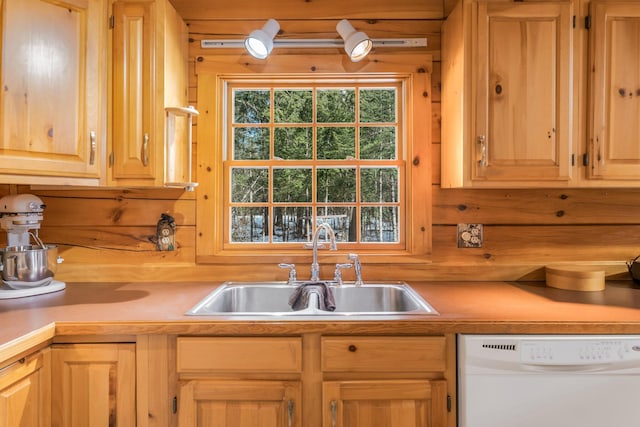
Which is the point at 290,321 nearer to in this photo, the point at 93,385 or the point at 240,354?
the point at 240,354

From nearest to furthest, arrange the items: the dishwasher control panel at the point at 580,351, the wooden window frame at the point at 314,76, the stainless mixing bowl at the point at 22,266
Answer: the dishwasher control panel at the point at 580,351 < the stainless mixing bowl at the point at 22,266 < the wooden window frame at the point at 314,76

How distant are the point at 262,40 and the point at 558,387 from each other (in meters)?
1.80

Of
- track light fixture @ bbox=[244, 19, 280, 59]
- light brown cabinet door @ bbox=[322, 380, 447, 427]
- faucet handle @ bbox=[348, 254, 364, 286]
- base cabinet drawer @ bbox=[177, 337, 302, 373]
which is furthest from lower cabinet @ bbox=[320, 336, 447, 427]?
track light fixture @ bbox=[244, 19, 280, 59]

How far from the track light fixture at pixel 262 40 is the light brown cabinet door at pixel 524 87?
91 cm

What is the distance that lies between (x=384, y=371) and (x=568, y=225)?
1.32 meters

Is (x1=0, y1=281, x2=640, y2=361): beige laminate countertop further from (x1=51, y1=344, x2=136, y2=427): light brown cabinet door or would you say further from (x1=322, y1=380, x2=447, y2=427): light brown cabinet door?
(x1=322, y1=380, x2=447, y2=427): light brown cabinet door

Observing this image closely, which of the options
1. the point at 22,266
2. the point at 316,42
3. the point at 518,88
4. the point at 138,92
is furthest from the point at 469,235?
the point at 22,266

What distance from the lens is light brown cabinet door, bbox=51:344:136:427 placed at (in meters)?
1.32

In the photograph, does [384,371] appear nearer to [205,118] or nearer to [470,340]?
[470,340]

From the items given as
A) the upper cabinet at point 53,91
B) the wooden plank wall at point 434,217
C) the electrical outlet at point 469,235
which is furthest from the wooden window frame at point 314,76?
the upper cabinet at point 53,91

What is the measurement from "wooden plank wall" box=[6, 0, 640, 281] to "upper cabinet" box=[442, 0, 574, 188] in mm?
352

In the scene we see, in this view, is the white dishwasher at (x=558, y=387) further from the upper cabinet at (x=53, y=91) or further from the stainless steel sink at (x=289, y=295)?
the upper cabinet at (x=53, y=91)

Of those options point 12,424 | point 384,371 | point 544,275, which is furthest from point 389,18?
point 12,424

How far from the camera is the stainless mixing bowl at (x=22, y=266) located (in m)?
1.62
